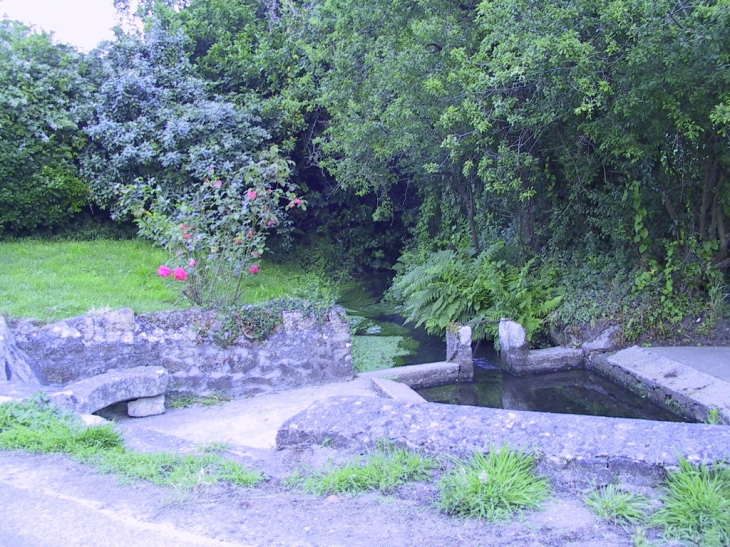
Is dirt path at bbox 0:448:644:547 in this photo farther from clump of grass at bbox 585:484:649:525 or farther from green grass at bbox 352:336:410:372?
green grass at bbox 352:336:410:372

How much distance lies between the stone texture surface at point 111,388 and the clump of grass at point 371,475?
284cm

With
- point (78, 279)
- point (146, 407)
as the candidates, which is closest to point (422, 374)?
point (146, 407)

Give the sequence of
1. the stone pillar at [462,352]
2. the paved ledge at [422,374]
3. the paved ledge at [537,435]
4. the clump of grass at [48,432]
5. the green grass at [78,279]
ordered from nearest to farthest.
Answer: the paved ledge at [537,435]
the clump of grass at [48,432]
the green grass at [78,279]
the paved ledge at [422,374]
the stone pillar at [462,352]

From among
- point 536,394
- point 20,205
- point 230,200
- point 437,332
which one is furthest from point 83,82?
point 536,394

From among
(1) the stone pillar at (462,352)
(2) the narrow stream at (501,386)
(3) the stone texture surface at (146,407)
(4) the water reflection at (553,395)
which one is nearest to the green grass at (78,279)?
(3) the stone texture surface at (146,407)

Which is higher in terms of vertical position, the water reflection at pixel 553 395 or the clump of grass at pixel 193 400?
the clump of grass at pixel 193 400

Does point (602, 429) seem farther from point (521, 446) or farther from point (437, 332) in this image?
point (437, 332)

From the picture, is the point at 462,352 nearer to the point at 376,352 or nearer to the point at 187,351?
the point at 376,352

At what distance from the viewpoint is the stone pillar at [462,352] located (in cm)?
841

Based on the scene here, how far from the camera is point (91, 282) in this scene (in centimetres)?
865

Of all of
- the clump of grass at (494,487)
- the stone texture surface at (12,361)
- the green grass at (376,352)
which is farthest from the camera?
the green grass at (376,352)

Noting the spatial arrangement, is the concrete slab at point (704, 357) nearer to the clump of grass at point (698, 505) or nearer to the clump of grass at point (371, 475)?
the clump of grass at point (698, 505)

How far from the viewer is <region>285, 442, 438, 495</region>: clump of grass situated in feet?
10.2

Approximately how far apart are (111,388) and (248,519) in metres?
3.44
